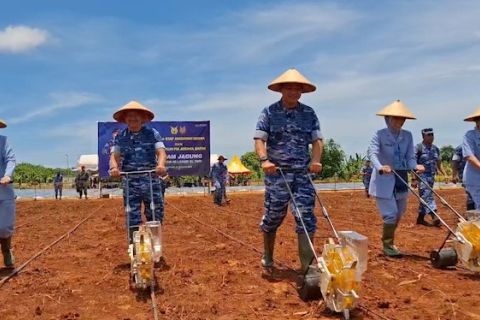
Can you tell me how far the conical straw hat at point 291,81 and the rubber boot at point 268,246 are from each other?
1522mm

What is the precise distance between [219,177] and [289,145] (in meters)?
14.2

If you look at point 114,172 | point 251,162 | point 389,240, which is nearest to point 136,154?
point 114,172

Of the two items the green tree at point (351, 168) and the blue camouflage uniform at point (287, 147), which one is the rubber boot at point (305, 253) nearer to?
the blue camouflage uniform at point (287, 147)

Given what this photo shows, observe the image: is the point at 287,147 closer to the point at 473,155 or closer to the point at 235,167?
the point at 473,155

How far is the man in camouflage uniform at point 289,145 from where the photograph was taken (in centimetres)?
541

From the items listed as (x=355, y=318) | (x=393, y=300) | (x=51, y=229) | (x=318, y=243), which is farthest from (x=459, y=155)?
(x=51, y=229)

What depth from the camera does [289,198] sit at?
18.2 feet

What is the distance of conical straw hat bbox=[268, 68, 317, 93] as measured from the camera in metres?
5.40

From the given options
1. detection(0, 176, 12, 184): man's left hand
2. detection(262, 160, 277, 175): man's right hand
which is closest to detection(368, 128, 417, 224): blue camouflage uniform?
detection(262, 160, 277, 175): man's right hand

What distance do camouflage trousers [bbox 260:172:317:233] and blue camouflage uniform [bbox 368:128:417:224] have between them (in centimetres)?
167

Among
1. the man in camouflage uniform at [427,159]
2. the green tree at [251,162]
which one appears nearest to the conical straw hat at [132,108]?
the man in camouflage uniform at [427,159]

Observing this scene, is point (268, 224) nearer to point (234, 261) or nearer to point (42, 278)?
point (234, 261)

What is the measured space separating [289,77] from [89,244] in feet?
17.3

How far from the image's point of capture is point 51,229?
1234cm
